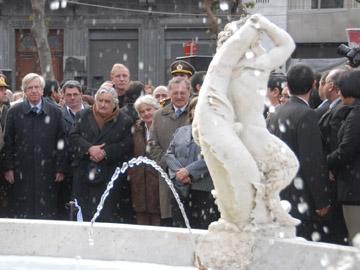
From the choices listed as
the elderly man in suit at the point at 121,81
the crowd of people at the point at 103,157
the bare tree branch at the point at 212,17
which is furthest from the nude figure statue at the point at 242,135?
the bare tree branch at the point at 212,17

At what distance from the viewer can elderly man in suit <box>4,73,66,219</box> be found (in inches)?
342

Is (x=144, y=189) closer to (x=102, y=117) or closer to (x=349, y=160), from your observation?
(x=102, y=117)

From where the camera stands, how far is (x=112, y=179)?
7.98 meters

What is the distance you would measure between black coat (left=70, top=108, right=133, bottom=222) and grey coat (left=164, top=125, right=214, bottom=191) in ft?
2.76

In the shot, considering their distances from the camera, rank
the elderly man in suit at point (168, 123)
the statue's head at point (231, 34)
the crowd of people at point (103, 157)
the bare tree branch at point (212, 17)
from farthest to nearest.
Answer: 1. the bare tree branch at point (212, 17)
2. the elderly man in suit at point (168, 123)
3. the crowd of people at point (103, 157)
4. the statue's head at point (231, 34)

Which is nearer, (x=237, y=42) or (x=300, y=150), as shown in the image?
(x=237, y=42)

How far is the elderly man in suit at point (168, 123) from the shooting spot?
7.95 meters

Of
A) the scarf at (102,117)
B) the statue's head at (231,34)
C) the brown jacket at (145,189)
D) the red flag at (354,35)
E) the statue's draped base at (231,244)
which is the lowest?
the brown jacket at (145,189)

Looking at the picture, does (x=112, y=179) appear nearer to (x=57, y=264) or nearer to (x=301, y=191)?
(x=301, y=191)

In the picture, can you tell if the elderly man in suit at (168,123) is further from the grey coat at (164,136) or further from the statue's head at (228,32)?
the statue's head at (228,32)

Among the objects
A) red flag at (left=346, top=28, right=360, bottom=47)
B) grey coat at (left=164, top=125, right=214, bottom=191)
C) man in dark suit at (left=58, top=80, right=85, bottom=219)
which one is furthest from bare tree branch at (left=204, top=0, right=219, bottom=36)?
grey coat at (left=164, top=125, right=214, bottom=191)

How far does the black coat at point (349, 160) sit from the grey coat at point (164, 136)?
1.60 m

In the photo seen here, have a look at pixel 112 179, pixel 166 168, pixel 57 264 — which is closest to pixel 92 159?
pixel 112 179

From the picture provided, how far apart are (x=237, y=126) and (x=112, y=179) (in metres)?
3.46
